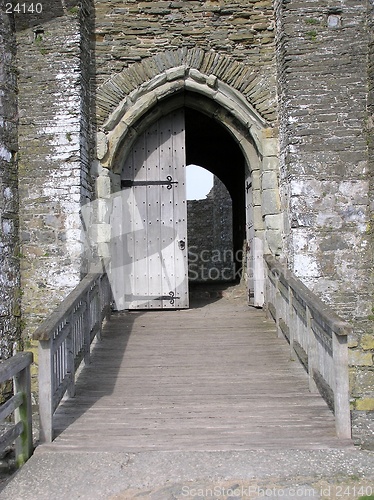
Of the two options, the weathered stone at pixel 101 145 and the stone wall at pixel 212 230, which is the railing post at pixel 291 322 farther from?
the stone wall at pixel 212 230

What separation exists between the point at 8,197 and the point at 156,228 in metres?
1.92

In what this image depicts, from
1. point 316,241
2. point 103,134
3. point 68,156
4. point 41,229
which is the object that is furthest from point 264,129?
point 41,229

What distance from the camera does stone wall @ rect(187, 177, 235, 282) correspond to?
15414mm

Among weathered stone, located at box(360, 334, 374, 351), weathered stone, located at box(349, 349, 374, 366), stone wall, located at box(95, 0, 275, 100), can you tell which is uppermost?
stone wall, located at box(95, 0, 275, 100)

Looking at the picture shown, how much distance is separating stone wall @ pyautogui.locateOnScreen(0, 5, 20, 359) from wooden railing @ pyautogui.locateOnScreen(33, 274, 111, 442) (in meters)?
1.02

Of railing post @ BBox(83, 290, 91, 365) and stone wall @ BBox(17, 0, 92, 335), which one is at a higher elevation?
stone wall @ BBox(17, 0, 92, 335)

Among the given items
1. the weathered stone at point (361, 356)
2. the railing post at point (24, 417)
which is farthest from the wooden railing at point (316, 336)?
the railing post at point (24, 417)

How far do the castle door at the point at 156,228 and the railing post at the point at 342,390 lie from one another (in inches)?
143

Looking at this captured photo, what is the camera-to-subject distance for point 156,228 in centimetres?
692

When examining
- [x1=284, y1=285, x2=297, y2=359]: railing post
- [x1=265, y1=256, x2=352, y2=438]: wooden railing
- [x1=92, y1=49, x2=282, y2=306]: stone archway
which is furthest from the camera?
[x1=92, y1=49, x2=282, y2=306]: stone archway

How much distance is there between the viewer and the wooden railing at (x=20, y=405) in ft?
10.5

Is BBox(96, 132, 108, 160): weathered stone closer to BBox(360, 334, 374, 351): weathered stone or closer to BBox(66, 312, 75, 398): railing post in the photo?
BBox(66, 312, 75, 398): railing post

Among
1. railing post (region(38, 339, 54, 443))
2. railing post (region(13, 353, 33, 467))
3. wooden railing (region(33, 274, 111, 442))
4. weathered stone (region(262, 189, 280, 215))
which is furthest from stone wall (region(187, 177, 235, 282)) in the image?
railing post (region(13, 353, 33, 467))

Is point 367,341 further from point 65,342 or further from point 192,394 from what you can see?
point 65,342
